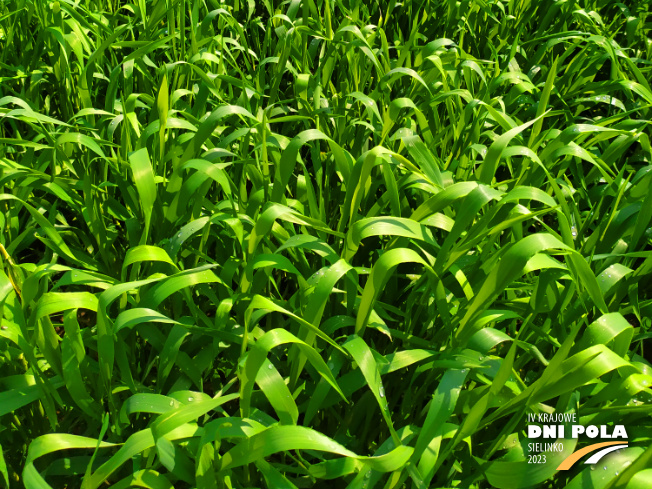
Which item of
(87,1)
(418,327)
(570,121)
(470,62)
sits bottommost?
(418,327)

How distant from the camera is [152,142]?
4.05 ft

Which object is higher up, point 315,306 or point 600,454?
point 315,306

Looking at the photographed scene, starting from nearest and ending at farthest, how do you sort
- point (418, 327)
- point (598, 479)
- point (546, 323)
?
point (598, 479), point (546, 323), point (418, 327)

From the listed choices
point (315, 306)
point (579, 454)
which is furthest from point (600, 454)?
point (315, 306)

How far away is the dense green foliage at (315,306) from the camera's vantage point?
2.42 feet

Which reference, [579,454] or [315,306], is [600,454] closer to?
[579,454]

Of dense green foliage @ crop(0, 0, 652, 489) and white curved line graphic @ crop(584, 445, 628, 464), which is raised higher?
dense green foliage @ crop(0, 0, 652, 489)

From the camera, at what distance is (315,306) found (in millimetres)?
785

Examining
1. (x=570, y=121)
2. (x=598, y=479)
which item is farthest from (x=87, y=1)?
(x=598, y=479)

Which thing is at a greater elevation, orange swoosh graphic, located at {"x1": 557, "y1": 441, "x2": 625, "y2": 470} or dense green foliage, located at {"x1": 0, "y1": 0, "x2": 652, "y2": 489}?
dense green foliage, located at {"x1": 0, "y1": 0, "x2": 652, "y2": 489}

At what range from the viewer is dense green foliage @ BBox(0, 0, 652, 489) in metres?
0.74

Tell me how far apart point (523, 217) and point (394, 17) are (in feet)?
4.47

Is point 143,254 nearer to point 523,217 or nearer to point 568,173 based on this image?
point 523,217

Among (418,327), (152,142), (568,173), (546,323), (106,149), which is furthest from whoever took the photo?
(568,173)
